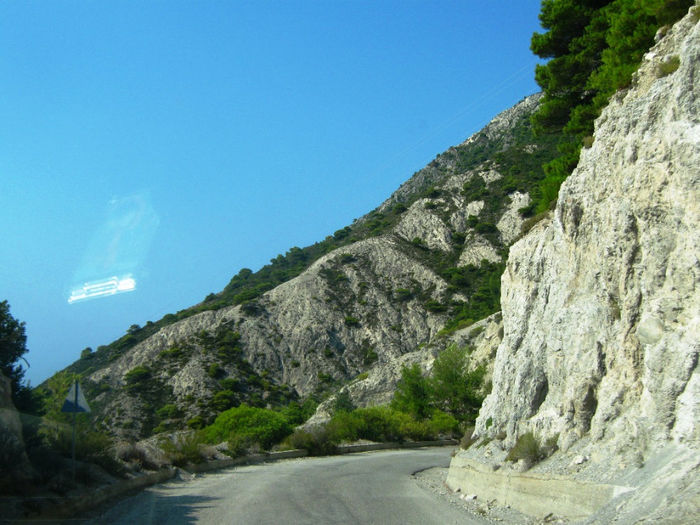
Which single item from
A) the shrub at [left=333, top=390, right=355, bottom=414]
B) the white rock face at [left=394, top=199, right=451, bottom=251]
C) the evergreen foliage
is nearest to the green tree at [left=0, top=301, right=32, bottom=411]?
the evergreen foliage

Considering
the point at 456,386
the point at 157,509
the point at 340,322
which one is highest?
the point at 340,322

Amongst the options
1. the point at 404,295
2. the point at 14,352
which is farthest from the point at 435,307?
the point at 14,352

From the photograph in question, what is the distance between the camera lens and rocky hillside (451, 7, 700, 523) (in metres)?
8.77

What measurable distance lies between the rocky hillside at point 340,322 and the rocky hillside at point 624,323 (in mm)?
45018

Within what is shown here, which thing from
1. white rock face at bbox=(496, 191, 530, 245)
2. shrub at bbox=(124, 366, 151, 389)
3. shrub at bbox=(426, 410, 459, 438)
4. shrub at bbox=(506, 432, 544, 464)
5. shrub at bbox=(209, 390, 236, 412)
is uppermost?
white rock face at bbox=(496, 191, 530, 245)

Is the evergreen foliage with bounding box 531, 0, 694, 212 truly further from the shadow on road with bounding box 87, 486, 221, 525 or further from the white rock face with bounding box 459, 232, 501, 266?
the white rock face with bounding box 459, 232, 501, 266

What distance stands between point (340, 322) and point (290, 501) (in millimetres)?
63841

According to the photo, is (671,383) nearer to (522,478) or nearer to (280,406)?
(522,478)

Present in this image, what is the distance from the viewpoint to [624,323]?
11609 mm

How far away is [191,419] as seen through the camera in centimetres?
5822

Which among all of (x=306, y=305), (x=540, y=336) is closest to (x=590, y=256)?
(x=540, y=336)

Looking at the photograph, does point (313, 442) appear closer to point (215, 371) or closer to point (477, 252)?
point (215, 371)

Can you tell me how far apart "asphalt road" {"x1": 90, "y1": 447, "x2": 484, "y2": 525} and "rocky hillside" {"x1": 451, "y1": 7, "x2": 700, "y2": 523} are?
198 centimetres

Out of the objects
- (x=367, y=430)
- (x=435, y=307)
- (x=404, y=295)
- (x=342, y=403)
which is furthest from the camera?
(x=404, y=295)
